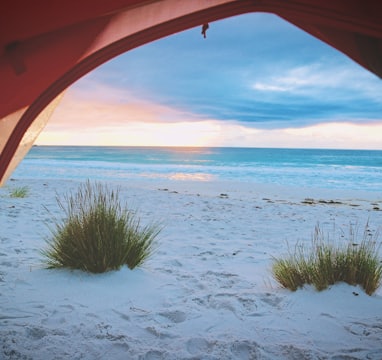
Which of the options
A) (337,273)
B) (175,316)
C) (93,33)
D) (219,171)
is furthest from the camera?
(219,171)

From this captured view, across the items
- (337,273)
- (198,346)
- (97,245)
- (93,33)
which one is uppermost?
(93,33)

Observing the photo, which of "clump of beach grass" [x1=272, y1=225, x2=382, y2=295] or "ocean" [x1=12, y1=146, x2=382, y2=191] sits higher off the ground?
"ocean" [x1=12, y1=146, x2=382, y2=191]

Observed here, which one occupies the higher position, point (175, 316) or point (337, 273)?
point (337, 273)

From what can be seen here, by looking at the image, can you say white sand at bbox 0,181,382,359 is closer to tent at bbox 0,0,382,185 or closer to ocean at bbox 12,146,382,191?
tent at bbox 0,0,382,185

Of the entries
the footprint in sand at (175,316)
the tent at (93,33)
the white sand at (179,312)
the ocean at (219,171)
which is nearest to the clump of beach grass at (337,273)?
the white sand at (179,312)

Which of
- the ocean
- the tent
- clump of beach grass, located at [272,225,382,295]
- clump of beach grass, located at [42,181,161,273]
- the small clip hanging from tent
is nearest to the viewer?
the tent

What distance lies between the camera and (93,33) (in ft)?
3.46

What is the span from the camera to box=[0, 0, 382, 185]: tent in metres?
→ 0.89

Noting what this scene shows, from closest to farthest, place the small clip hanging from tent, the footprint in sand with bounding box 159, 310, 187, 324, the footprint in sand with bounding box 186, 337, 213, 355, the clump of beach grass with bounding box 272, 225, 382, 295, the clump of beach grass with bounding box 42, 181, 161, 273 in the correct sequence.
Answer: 1. the small clip hanging from tent
2. the footprint in sand with bounding box 186, 337, 213, 355
3. the footprint in sand with bounding box 159, 310, 187, 324
4. the clump of beach grass with bounding box 272, 225, 382, 295
5. the clump of beach grass with bounding box 42, 181, 161, 273

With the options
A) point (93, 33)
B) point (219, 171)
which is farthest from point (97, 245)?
point (219, 171)

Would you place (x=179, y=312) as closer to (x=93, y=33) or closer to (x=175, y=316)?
(x=175, y=316)

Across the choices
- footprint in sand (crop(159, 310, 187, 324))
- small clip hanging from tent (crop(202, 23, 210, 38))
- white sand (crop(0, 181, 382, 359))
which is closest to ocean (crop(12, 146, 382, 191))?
white sand (crop(0, 181, 382, 359))

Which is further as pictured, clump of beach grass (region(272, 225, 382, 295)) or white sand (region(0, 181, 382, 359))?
clump of beach grass (region(272, 225, 382, 295))

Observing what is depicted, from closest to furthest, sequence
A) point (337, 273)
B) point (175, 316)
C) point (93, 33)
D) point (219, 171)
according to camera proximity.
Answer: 1. point (93, 33)
2. point (175, 316)
3. point (337, 273)
4. point (219, 171)
